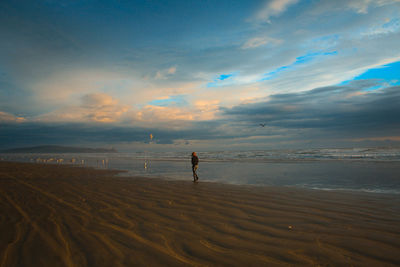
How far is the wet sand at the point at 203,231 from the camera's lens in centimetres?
400

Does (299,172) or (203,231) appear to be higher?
(203,231)

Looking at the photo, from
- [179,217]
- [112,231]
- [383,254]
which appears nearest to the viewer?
[383,254]

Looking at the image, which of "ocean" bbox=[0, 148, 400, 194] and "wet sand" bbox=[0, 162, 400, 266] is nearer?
"wet sand" bbox=[0, 162, 400, 266]

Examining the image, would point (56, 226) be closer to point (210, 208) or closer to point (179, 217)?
point (179, 217)

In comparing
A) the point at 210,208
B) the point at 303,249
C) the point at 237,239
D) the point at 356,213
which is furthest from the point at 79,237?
the point at 356,213

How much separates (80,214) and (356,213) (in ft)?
26.9

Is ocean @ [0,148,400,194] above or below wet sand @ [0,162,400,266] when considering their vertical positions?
below

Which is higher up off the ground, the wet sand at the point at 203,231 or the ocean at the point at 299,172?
the wet sand at the point at 203,231

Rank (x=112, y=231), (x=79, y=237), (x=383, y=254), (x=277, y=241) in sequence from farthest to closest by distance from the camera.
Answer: (x=112, y=231) → (x=79, y=237) → (x=277, y=241) → (x=383, y=254)

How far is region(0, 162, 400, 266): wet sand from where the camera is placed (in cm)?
400

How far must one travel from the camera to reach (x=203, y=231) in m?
5.37

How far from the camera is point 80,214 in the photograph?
22.9 ft

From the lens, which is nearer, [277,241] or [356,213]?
[277,241]

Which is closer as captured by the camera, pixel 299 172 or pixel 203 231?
pixel 203 231
